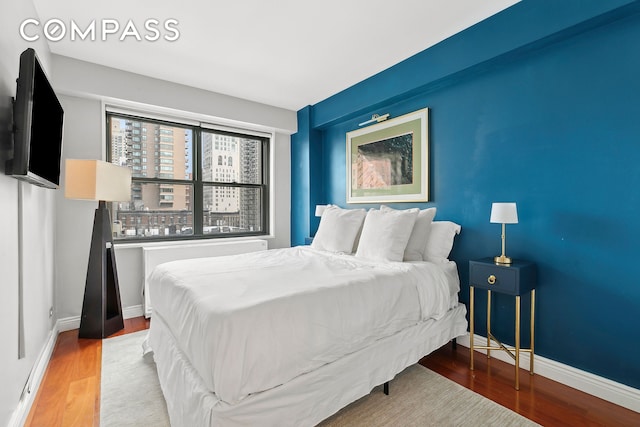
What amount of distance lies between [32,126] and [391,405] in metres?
2.51

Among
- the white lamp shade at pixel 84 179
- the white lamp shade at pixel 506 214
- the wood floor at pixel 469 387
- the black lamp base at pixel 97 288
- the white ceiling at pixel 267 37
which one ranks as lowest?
the wood floor at pixel 469 387

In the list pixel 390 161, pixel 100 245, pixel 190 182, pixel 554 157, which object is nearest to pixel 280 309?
pixel 554 157

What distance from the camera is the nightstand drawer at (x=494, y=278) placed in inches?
79.8

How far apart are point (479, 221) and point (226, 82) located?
298cm

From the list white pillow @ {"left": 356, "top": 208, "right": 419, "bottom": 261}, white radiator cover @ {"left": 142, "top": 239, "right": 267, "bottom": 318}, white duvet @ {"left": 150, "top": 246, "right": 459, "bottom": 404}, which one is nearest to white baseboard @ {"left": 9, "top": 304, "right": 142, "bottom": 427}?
white radiator cover @ {"left": 142, "top": 239, "right": 267, "bottom": 318}

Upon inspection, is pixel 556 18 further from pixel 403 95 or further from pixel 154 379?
pixel 154 379

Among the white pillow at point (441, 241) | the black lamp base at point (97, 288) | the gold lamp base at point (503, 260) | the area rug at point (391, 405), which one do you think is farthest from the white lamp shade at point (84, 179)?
the gold lamp base at point (503, 260)

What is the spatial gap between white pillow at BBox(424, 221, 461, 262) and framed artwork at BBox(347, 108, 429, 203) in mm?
409

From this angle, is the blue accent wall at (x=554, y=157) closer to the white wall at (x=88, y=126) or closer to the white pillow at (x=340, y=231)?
the white pillow at (x=340, y=231)

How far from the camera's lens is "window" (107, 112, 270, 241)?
11.4 feet

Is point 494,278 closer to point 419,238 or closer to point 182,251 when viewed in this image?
point 419,238

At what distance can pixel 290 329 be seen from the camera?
1.46m

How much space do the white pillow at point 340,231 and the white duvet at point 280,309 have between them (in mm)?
545

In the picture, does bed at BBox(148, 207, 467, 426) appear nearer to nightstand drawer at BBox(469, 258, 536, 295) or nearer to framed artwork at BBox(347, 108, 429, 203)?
nightstand drawer at BBox(469, 258, 536, 295)
